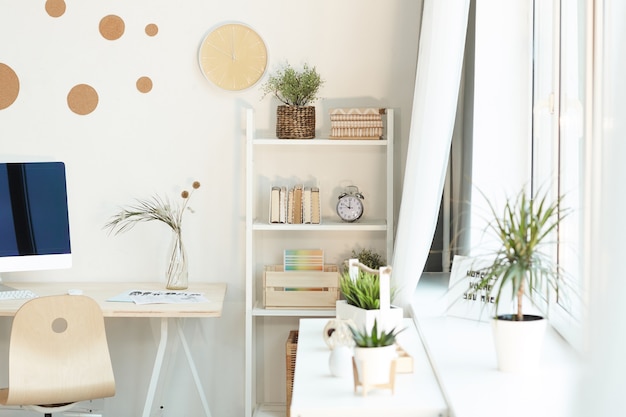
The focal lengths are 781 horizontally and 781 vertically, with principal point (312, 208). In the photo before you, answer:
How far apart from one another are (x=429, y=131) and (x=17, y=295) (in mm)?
1823

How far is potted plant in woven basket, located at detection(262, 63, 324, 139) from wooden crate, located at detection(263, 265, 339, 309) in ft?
1.96

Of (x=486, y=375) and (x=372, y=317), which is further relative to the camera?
(x=372, y=317)

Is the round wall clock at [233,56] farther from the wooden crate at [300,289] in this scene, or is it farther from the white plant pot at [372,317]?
the white plant pot at [372,317]

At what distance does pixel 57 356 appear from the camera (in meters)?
2.87

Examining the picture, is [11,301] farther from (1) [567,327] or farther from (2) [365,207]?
(1) [567,327]

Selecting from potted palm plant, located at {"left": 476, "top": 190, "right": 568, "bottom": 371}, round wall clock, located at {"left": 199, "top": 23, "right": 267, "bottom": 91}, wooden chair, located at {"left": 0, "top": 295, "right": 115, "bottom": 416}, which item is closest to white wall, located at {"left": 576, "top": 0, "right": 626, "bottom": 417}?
potted palm plant, located at {"left": 476, "top": 190, "right": 568, "bottom": 371}

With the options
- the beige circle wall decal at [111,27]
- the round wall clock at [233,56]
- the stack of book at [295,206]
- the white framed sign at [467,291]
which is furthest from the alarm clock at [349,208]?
the beige circle wall decal at [111,27]

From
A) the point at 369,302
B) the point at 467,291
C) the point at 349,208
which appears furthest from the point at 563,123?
the point at 349,208

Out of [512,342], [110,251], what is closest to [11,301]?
[110,251]

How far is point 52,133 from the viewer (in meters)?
3.59

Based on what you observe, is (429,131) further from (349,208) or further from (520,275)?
(520,275)

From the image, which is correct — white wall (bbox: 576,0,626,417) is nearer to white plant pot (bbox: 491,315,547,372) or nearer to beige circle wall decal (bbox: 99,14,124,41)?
white plant pot (bbox: 491,315,547,372)

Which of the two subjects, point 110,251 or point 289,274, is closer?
point 289,274

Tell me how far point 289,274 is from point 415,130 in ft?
3.12
